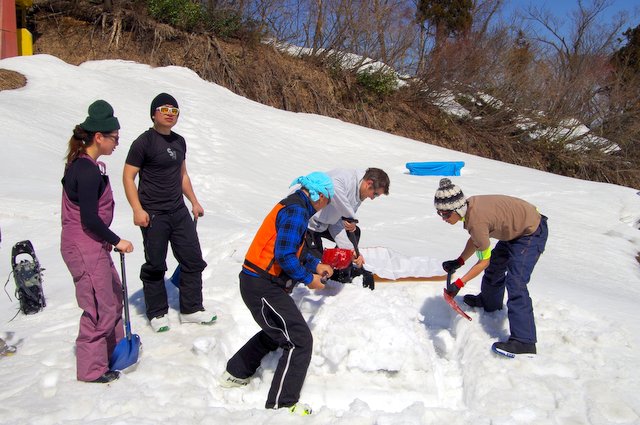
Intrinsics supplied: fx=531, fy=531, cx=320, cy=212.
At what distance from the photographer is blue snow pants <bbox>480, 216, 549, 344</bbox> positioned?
3.51 m

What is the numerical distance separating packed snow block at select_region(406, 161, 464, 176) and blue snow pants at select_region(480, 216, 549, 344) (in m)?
8.46

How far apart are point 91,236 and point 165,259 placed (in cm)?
79

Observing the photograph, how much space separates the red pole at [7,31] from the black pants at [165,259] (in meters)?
12.0

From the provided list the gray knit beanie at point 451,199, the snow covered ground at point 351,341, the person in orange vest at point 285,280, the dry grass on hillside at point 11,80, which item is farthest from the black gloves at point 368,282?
the dry grass on hillside at point 11,80

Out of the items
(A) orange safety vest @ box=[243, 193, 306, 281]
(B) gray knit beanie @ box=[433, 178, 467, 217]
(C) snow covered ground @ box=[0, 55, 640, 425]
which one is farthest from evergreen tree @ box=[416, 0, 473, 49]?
(A) orange safety vest @ box=[243, 193, 306, 281]

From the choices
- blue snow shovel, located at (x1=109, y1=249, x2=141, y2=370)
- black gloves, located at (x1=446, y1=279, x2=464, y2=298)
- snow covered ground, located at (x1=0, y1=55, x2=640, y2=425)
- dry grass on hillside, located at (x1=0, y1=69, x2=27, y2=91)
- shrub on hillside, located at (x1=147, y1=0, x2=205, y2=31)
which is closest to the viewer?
snow covered ground, located at (x1=0, y1=55, x2=640, y2=425)

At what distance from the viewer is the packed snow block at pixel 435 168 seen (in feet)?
40.7

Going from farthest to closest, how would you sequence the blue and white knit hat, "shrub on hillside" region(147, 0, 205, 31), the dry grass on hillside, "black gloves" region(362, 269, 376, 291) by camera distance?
"shrub on hillside" region(147, 0, 205, 31) → the dry grass on hillside → "black gloves" region(362, 269, 376, 291) → the blue and white knit hat

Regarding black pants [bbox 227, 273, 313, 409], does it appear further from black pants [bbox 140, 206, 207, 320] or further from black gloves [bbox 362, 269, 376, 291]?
black gloves [bbox 362, 269, 376, 291]

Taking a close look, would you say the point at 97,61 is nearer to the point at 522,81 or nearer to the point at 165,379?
the point at 165,379

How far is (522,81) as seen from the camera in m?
23.0

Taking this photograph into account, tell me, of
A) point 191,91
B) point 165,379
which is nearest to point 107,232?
point 165,379

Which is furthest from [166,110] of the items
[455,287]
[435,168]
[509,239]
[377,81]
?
[377,81]

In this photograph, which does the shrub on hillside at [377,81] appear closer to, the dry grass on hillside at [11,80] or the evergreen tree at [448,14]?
the evergreen tree at [448,14]
